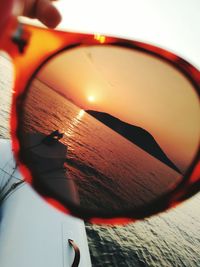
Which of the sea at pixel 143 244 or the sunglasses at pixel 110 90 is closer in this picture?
the sunglasses at pixel 110 90

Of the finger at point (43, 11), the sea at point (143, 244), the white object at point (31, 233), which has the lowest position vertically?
the sea at point (143, 244)

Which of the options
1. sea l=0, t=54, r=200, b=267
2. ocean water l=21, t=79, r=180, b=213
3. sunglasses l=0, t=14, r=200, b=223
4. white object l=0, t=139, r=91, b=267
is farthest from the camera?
sea l=0, t=54, r=200, b=267

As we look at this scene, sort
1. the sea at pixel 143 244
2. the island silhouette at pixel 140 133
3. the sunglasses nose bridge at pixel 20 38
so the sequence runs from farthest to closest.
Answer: the sea at pixel 143 244 < the island silhouette at pixel 140 133 < the sunglasses nose bridge at pixel 20 38

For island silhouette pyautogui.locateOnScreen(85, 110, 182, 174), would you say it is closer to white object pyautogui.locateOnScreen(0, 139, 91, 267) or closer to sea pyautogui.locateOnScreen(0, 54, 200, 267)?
white object pyautogui.locateOnScreen(0, 139, 91, 267)

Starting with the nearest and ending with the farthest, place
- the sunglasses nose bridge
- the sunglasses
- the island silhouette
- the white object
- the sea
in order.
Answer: the sunglasses nose bridge
the sunglasses
the island silhouette
the white object
the sea

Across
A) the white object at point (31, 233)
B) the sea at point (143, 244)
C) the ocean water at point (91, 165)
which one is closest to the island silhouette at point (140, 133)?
the ocean water at point (91, 165)

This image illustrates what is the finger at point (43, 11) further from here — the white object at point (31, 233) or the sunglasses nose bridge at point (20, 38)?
the white object at point (31, 233)

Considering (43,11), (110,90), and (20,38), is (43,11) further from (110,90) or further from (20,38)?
(110,90)

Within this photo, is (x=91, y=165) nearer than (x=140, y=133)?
No

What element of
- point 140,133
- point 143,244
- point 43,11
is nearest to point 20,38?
point 43,11

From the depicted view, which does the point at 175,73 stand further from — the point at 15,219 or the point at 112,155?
the point at 112,155

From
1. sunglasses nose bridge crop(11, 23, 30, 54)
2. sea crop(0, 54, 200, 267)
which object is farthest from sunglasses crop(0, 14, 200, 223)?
sea crop(0, 54, 200, 267)
